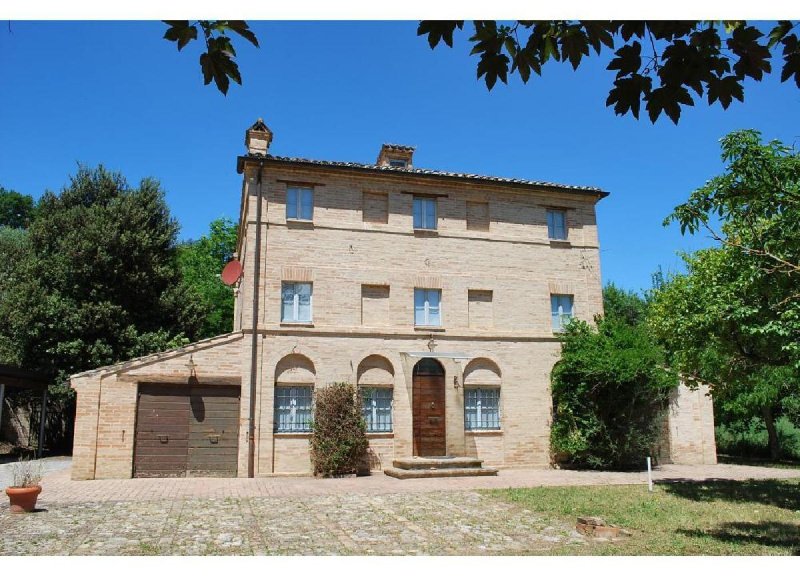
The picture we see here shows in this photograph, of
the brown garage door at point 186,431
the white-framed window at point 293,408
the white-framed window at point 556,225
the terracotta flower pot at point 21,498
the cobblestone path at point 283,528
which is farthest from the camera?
the white-framed window at point 556,225

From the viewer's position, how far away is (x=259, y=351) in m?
17.7

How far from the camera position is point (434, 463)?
56.9 ft

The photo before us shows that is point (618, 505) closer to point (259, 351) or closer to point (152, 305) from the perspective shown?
point (259, 351)

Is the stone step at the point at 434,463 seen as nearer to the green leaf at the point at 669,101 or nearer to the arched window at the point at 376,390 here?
the arched window at the point at 376,390

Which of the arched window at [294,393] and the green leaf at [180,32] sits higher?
the green leaf at [180,32]

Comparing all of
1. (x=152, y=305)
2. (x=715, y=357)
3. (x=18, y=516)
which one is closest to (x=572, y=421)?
(x=715, y=357)

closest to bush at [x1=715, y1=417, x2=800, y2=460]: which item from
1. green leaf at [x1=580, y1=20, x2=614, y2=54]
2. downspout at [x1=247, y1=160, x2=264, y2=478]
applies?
downspout at [x1=247, y1=160, x2=264, y2=478]

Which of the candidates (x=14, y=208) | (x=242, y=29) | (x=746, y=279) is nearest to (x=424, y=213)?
(x=746, y=279)

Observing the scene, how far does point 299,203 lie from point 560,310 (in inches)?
361

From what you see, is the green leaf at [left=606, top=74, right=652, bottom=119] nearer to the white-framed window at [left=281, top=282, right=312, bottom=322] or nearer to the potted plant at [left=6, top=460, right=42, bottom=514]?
the potted plant at [left=6, top=460, right=42, bottom=514]

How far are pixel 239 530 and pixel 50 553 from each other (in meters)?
2.48

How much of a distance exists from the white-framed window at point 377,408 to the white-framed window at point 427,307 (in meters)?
2.42

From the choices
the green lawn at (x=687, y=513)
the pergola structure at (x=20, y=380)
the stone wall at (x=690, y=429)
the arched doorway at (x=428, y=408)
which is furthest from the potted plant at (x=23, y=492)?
the stone wall at (x=690, y=429)

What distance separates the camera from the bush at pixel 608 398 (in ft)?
61.2
